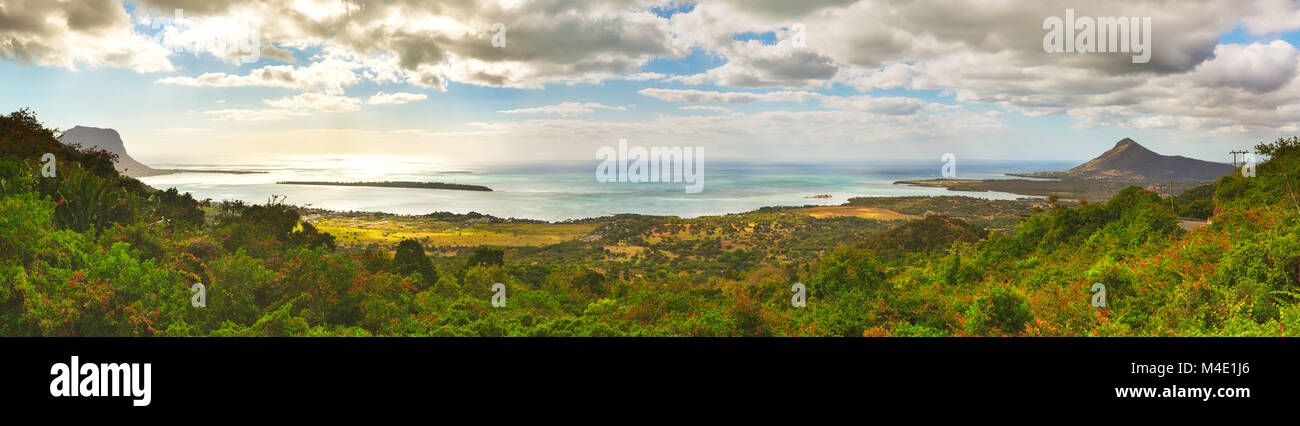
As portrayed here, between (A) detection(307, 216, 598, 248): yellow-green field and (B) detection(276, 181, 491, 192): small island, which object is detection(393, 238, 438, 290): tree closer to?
(A) detection(307, 216, 598, 248): yellow-green field

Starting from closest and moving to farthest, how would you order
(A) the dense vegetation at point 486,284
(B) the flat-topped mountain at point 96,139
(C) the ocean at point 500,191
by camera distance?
(A) the dense vegetation at point 486,284
(B) the flat-topped mountain at point 96,139
(C) the ocean at point 500,191

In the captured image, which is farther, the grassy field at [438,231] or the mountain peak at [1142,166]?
the mountain peak at [1142,166]

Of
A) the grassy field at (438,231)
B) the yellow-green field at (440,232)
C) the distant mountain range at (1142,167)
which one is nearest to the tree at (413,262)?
the yellow-green field at (440,232)

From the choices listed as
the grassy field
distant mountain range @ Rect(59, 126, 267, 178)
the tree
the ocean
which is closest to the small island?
the ocean

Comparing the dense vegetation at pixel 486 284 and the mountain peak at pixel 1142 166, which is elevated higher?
the mountain peak at pixel 1142 166

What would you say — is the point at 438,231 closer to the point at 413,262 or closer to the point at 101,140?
the point at 413,262

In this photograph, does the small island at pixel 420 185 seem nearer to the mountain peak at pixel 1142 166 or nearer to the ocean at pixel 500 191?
the ocean at pixel 500 191
